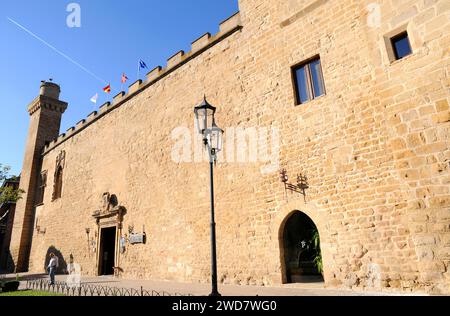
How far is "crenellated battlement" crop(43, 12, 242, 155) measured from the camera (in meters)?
10.3

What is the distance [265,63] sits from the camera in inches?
357

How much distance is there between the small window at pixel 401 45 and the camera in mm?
6354

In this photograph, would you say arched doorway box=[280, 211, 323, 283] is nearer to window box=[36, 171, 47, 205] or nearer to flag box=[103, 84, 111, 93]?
flag box=[103, 84, 111, 93]

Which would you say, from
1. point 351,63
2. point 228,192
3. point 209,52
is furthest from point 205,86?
point 351,63

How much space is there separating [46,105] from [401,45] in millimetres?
23807

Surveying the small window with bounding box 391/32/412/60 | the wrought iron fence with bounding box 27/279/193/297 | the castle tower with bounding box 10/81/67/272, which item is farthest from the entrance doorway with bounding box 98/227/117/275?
the small window with bounding box 391/32/412/60

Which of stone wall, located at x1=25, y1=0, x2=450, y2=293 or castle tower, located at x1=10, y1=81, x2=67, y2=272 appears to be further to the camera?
castle tower, located at x1=10, y1=81, x2=67, y2=272

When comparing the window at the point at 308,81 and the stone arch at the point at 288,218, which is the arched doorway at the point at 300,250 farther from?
the window at the point at 308,81

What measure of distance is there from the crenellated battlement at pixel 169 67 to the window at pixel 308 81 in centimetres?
299

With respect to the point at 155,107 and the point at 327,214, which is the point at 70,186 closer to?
the point at 155,107

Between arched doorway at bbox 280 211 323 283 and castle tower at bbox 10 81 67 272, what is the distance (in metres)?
19.8

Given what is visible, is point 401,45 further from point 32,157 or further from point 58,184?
point 32,157

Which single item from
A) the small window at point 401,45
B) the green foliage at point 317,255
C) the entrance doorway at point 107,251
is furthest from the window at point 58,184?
the small window at point 401,45

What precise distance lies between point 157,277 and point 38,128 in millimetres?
17578
